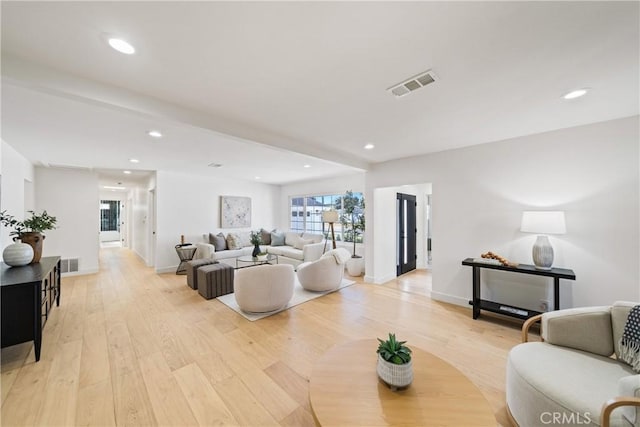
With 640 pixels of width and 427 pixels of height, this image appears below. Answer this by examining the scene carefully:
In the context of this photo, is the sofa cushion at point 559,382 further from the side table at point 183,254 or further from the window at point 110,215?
the window at point 110,215

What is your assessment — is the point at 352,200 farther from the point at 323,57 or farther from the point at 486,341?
the point at 323,57

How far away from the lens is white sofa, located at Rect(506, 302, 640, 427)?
1.17 m

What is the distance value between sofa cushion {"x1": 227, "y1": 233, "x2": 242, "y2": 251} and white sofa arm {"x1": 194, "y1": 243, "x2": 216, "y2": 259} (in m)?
0.49

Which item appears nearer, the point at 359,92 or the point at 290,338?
the point at 359,92

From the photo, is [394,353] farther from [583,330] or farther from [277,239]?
[277,239]

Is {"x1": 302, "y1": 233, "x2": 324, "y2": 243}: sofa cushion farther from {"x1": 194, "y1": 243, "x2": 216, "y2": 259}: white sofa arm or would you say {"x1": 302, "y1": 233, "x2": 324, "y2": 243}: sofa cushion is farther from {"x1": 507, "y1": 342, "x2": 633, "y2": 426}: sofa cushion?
{"x1": 507, "y1": 342, "x2": 633, "y2": 426}: sofa cushion

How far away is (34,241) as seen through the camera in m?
2.91

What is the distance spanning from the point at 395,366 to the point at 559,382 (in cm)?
95

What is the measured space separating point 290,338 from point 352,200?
Result: 3.71 meters

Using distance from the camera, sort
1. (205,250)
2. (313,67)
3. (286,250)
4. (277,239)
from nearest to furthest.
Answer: (313,67), (205,250), (286,250), (277,239)

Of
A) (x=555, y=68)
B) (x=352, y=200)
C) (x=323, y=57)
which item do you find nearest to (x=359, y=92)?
(x=323, y=57)

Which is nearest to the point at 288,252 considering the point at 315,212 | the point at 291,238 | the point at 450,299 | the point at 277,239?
the point at 291,238

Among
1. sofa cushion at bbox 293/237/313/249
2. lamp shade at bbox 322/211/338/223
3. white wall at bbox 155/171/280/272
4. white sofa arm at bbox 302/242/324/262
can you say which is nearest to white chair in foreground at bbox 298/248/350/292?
lamp shade at bbox 322/211/338/223

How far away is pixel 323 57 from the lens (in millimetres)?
1588
